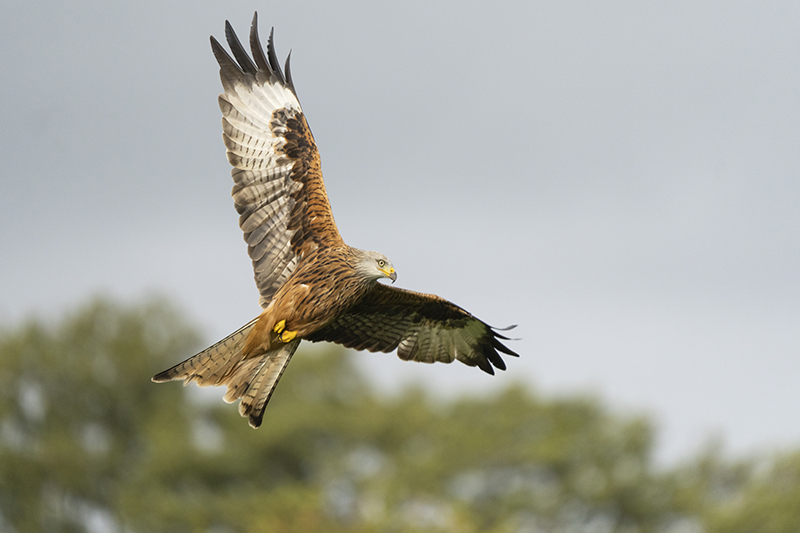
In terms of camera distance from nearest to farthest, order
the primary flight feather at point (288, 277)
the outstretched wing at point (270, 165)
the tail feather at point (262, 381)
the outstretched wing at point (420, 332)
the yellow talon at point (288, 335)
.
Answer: the yellow talon at point (288, 335) < the primary flight feather at point (288, 277) < the tail feather at point (262, 381) < the outstretched wing at point (270, 165) < the outstretched wing at point (420, 332)

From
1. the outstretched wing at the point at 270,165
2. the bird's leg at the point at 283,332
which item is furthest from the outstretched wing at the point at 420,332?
the bird's leg at the point at 283,332

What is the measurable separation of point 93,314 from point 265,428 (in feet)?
26.9

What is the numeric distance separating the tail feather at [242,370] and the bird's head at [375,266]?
80 centimetres

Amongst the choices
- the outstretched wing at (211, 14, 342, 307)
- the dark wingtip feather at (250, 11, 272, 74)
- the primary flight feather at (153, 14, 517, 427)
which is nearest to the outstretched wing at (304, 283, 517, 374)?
the primary flight feather at (153, 14, 517, 427)

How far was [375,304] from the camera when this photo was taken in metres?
9.94

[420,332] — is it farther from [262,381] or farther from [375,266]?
[262,381]

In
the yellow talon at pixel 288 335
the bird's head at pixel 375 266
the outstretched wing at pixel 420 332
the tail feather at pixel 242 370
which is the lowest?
the tail feather at pixel 242 370

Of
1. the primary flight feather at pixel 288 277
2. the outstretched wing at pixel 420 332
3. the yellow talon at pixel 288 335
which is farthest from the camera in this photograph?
the outstretched wing at pixel 420 332

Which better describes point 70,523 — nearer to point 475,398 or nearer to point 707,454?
point 475,398

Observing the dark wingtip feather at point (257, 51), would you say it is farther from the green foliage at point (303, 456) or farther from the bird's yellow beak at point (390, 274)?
the green foliage at point (303, 456)

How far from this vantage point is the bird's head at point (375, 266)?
8.66 metres

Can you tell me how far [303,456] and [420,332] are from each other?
33.4 meters

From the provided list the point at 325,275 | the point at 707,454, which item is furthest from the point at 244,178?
the point at 707,454

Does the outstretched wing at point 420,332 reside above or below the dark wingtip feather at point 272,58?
below
